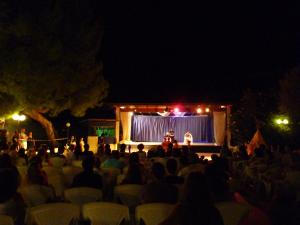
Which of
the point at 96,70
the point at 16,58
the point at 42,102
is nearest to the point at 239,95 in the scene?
the point at 96,70

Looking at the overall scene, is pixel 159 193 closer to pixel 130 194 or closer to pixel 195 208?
pixel 130 194

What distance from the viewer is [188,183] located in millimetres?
3615

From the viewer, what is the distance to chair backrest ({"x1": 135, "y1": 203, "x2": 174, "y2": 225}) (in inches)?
175

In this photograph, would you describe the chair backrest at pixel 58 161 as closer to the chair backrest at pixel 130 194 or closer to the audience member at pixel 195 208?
the chair backrest at pixel 130 194

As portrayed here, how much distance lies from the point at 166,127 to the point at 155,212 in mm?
23403

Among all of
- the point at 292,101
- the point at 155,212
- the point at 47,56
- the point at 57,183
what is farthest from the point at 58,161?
the point at 292,101

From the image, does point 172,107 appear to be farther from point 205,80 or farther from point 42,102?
point 205,80

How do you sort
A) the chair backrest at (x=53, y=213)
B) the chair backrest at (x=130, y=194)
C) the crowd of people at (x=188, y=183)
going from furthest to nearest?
the chair backrest at (x=130, y=194), the chair backrest at (x=53, y=213), the crowd of people at (x=188, y=183)

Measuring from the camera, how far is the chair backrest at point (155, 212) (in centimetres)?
443

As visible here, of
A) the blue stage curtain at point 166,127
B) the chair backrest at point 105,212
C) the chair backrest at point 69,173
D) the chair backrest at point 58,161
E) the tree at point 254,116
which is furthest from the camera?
the blue stage curtain at point 166,127

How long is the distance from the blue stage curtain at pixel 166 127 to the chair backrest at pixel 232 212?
2243 cm

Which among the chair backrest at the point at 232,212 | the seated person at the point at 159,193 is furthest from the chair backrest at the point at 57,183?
the chair backrest at the point at 232,212

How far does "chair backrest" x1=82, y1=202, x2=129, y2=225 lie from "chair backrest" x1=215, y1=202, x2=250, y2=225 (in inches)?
42.9

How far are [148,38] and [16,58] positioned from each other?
26309 mm
